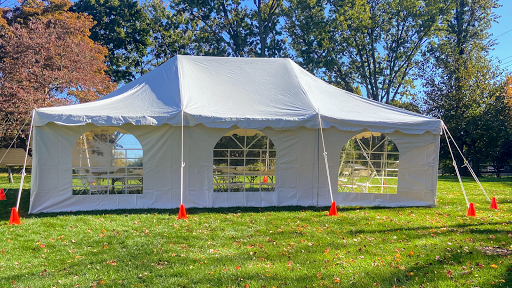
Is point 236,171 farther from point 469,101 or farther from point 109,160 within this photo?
point 469,101

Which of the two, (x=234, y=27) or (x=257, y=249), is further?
(x=234, y=27)

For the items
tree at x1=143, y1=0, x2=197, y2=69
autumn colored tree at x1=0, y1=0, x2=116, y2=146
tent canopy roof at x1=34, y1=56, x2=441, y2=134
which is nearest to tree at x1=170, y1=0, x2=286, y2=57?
tree at x1=143, y1=0, x2=197, y2=69

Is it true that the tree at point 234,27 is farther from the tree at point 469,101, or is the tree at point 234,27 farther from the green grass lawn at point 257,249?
the green grass lawn at point 257,249

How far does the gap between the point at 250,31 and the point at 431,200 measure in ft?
67.5

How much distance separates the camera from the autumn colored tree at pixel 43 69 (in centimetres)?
1333

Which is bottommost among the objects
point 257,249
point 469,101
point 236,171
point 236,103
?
point 257,249

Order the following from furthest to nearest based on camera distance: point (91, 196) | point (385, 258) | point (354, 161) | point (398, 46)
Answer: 1. point (398, 46)
2. point (354, 161)
3. point (91, 196)
4. point (385, 258)

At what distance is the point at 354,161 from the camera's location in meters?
9.39

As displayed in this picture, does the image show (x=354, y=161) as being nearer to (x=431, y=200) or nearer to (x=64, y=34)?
(x=431, y=200)

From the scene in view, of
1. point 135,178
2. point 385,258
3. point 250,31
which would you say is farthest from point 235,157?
point 250,31

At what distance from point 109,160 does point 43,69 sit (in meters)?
9.09

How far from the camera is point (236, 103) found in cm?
801

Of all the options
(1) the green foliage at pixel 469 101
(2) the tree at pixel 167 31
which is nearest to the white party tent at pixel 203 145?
(1) the green foliage at pixel 469 101

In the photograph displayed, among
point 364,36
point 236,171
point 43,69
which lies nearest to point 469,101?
point 364,36
